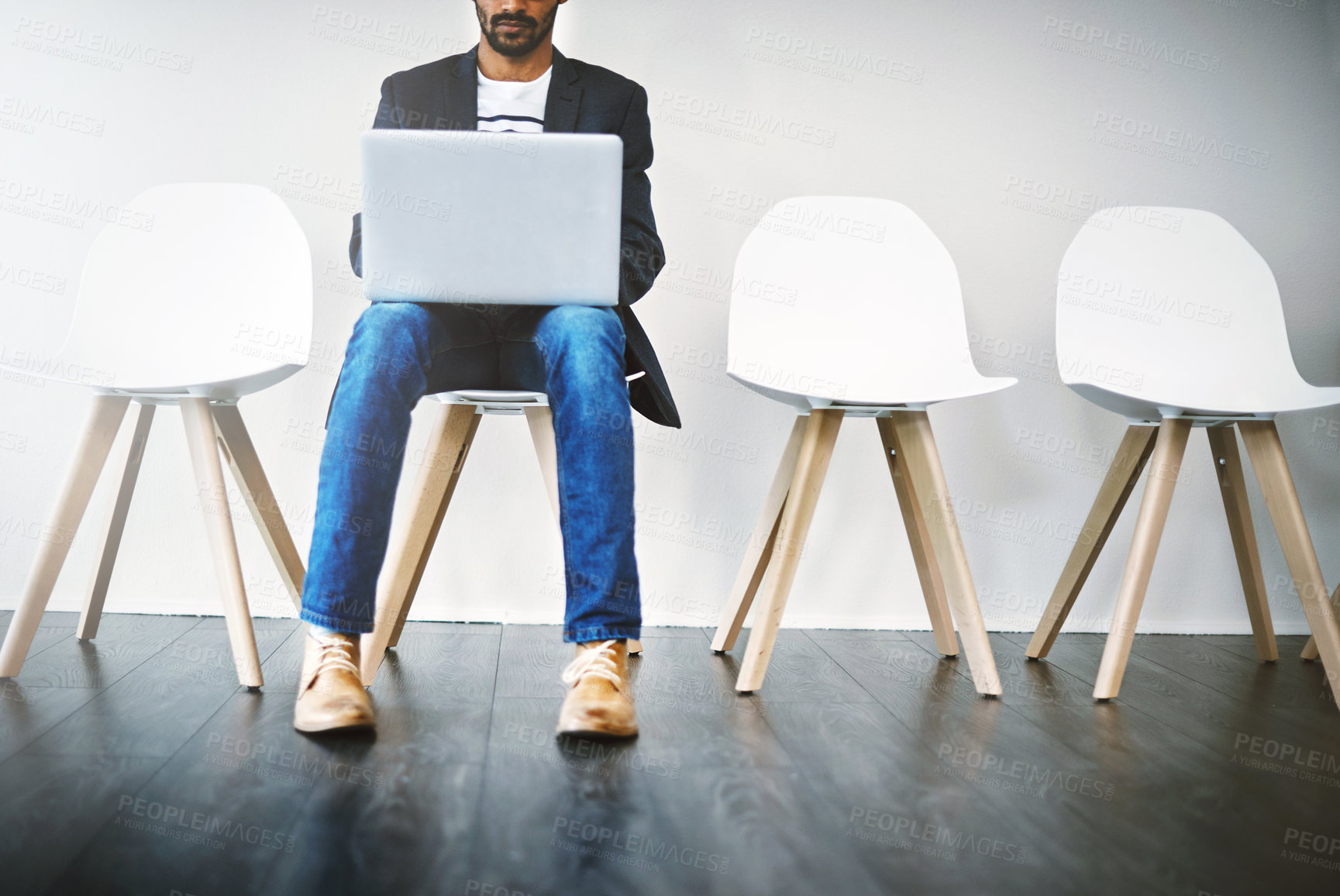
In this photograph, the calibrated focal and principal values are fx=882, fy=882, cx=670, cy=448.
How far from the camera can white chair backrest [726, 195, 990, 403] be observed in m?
1.58

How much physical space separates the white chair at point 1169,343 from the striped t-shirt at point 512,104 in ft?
3.15

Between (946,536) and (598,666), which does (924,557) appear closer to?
(946,536)

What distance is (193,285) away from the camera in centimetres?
158

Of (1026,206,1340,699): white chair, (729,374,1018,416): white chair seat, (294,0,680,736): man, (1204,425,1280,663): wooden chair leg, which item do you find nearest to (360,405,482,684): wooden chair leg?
(294,0,680,736): man

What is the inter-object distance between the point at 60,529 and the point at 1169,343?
1888 millimetres

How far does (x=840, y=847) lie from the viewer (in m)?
0.73

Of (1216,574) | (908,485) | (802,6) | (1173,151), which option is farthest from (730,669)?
(1173,151)

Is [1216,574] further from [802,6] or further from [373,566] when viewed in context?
[373,566]

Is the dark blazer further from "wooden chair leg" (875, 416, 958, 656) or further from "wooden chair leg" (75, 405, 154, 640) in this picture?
"wooden chair leg" (75, 405, 154, 640)

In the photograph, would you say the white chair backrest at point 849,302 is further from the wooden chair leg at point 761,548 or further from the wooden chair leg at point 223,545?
the wooden chair leg at point 223,545

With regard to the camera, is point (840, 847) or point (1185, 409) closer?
point (840, 847)

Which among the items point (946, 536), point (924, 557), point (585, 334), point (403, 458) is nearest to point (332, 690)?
point (403, 458)

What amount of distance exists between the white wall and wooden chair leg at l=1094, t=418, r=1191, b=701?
1.74ft

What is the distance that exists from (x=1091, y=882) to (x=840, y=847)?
19cm
